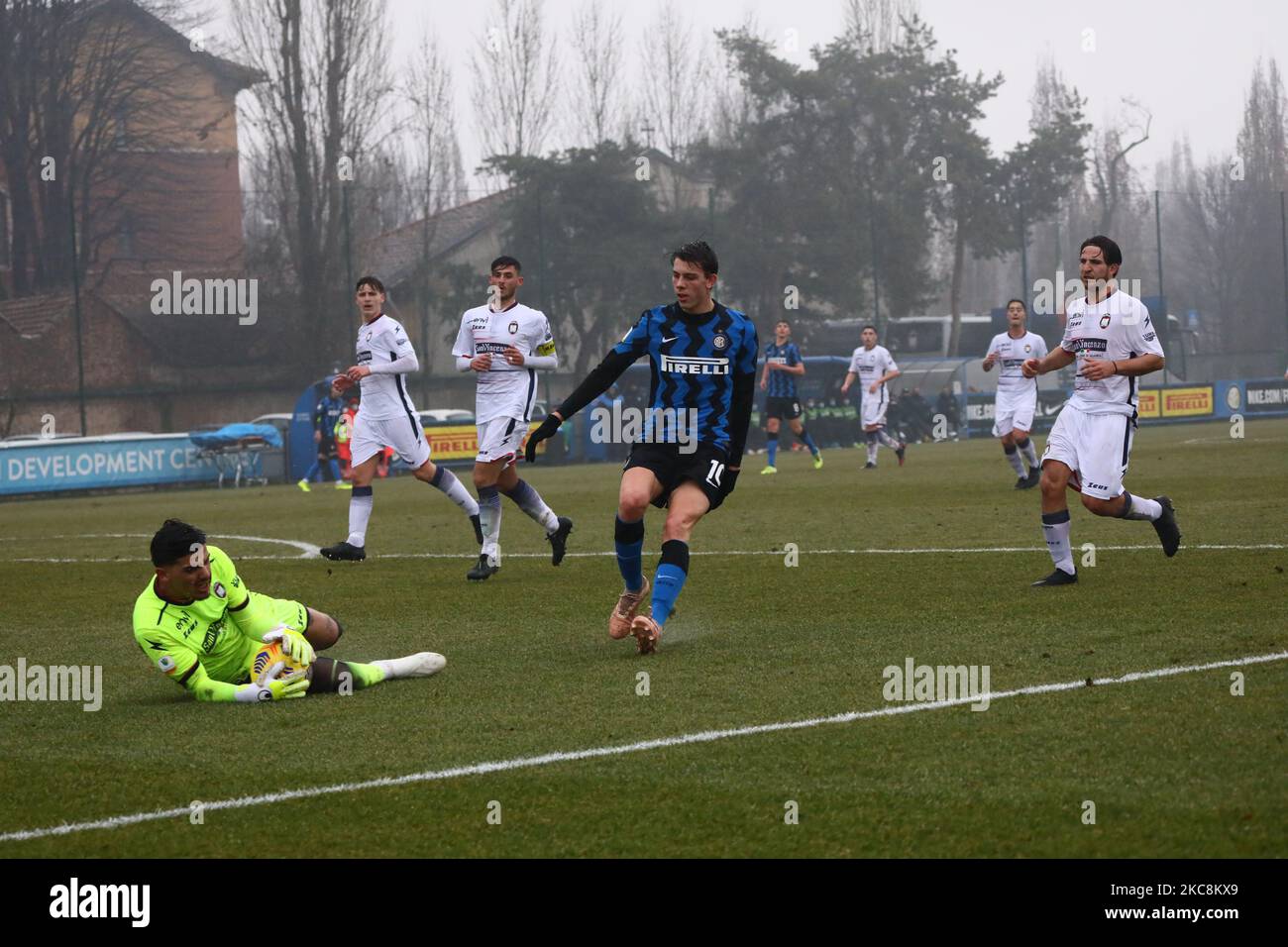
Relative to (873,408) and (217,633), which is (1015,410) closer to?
(873,408)

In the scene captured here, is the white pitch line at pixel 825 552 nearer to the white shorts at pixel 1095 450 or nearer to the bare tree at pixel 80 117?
the white shorts at pixel 1095 450

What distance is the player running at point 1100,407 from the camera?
33.5 ft

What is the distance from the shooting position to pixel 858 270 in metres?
51.7

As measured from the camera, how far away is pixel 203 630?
7277 mm

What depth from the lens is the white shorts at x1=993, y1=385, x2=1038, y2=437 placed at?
20.3 m

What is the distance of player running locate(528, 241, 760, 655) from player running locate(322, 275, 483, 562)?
5250 mm

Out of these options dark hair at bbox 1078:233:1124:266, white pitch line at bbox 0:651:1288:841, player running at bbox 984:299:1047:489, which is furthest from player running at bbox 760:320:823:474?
white pitch line at bbox 0:651:1288:841

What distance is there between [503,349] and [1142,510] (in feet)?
17.1

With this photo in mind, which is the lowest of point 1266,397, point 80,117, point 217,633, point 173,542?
point 217,633

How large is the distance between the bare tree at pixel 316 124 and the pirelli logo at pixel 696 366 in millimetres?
35935

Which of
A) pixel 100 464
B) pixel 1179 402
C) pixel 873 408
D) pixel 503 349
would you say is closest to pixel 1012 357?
pixel 873 408

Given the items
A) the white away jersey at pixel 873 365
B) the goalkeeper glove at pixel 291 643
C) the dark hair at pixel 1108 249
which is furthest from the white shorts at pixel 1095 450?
the white away jersey at pixel 873 365

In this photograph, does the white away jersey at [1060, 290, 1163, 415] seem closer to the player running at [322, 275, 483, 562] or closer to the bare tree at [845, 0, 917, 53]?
the player running at [322, 275, 483, 562]

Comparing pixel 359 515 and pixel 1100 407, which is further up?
pixel 1100 407
